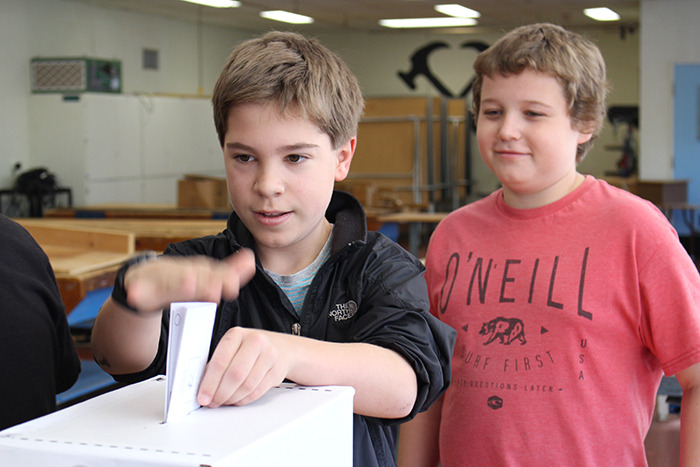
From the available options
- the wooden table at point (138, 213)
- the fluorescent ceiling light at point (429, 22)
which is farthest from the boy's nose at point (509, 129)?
the fluorescent ceiling light at point (429, 22)

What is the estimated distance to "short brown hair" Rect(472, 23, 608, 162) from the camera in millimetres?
1328

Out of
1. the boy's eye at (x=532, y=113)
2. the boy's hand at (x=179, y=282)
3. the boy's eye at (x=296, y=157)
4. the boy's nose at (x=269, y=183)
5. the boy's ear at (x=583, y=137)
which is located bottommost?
the boy's hand at (x=179, y=282)

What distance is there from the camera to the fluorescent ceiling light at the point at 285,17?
11.1 meters

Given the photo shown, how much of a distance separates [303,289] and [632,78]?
13.5m

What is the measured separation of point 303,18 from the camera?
11797mm

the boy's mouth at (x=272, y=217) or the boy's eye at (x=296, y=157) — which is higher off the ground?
the boy's eye at (x=296, y=157)

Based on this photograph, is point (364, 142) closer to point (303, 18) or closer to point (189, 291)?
point (303, 18)

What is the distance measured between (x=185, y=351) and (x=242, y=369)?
0.20 feet

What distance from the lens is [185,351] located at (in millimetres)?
675

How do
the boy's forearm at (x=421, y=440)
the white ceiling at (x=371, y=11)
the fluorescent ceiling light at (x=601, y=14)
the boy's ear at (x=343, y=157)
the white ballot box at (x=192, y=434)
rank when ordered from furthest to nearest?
1. the fluorescent ceiling light at (x=601, y=14)
2. the white ceiling at (x=371, y=11)
3. the boy's forearm at (x=421, y=440)
4. the boy's ear at (x=343, y=157)
5. the white ballot box at (x=192, y=434)

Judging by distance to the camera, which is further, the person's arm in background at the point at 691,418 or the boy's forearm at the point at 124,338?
the person's arm in background at the point at 691,418

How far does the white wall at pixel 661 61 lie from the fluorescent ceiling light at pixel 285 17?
476 centimetres

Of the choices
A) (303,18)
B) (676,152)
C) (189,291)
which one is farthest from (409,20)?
(189,291)

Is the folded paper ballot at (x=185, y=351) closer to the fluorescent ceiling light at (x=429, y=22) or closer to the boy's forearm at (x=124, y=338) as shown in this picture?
the boy's forearm at (x=124, y=338)
